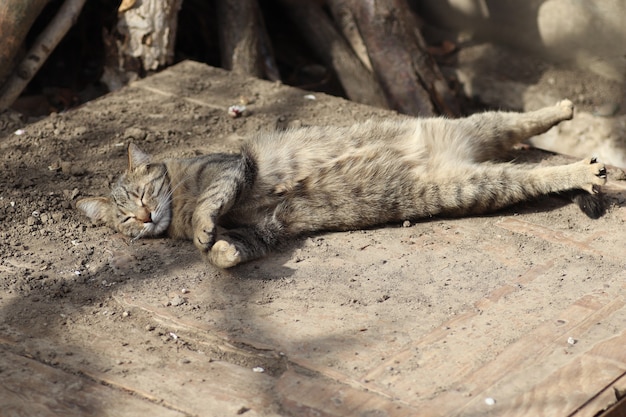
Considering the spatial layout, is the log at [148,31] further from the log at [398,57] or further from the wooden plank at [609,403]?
the wooden plank at [609,403]

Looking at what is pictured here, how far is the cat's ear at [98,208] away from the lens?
4.32m

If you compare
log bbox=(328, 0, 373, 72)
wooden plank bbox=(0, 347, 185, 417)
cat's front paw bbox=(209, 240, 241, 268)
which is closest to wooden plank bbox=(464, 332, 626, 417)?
wooden plank bbox=(0, 347, 185, 417)

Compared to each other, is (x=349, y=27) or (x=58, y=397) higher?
(x=349, y=27)

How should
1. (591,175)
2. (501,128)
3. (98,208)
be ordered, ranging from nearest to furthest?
(591,175) → (98,208) → (501,128)

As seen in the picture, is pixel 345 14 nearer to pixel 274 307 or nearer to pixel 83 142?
pixel 83 142

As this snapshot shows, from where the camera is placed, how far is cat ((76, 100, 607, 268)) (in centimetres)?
420

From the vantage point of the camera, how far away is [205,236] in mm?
3891

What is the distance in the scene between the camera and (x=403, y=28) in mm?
6371

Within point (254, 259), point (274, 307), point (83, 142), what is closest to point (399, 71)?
point (83, 142)

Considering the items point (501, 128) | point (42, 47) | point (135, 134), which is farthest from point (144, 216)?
point (42, 47)

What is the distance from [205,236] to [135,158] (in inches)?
33.2

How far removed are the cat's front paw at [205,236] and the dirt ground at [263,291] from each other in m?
0.12

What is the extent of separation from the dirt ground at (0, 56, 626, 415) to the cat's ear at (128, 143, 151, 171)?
0.33m

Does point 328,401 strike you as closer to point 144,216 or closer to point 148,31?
point 144,216
